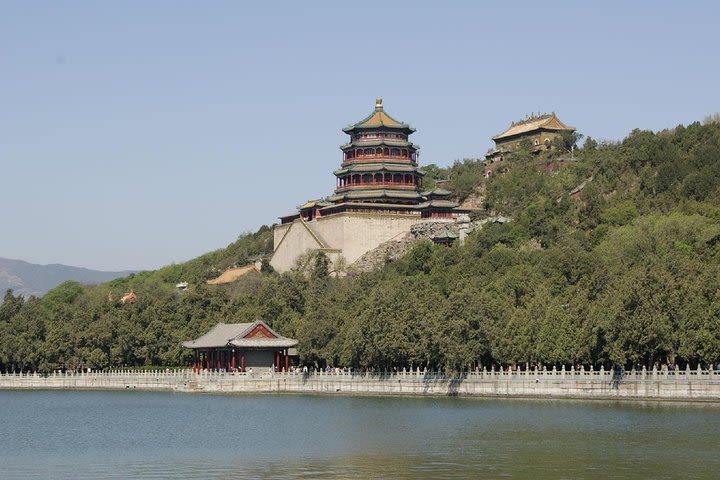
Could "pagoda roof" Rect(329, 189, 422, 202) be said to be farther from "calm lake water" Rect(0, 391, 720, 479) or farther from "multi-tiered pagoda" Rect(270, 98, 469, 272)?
"calm lake water" Rect(0, 391, 720, 479)

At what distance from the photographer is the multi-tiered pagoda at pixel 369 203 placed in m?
114

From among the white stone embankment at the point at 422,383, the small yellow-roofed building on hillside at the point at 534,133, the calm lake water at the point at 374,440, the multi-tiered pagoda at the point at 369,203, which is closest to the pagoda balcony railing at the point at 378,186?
the multi-tiered pagoda at the point at 369,203

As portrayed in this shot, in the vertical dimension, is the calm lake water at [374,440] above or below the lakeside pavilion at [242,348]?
below

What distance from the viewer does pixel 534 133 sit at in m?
136

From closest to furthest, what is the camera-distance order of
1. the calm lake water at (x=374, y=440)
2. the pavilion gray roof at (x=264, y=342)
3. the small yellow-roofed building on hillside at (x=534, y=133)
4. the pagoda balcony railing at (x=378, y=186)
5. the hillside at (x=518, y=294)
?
the calm lake water at (x=374, y=440) → the hillside at (x=518, y=294) → the pavilion gray roof at (x=264, y=342) → the pagoda balcony railing at (x=378, y=186) → the small yellow-roofed building on hillside at (x=534, y=133)

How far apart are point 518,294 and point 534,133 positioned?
196 feet

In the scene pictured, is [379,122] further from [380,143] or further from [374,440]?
[374,440]

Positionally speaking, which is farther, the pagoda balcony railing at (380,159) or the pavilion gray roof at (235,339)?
the pagoda balcony railing at (380,159)

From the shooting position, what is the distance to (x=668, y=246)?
8644 centimetres

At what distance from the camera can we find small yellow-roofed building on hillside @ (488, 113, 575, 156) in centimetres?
13462

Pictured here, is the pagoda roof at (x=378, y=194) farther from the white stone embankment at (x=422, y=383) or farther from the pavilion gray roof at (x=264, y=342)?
the pavilion gray roof at (x=264, y=342)

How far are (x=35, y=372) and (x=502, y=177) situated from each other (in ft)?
160

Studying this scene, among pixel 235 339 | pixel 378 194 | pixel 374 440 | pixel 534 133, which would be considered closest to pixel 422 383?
pixel 235 339

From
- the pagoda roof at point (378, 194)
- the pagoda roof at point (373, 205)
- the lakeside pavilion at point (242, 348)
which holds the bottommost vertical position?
the lakeside pavilion at point (242, 348)
